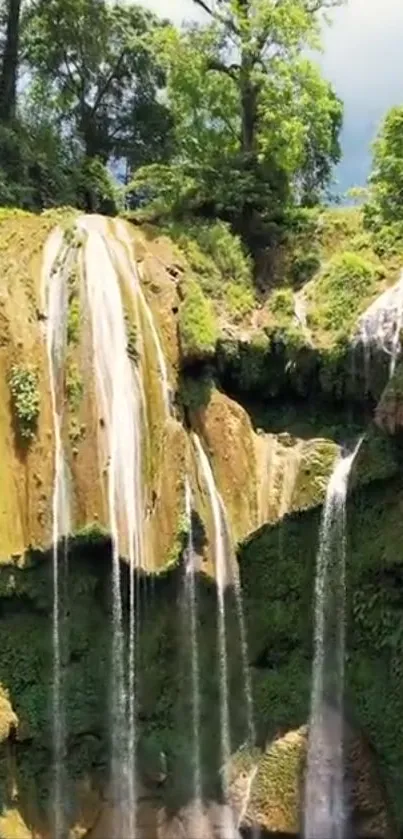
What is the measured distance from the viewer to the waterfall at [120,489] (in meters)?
15.4

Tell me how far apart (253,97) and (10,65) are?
23.3ft

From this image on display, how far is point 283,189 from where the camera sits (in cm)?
2159

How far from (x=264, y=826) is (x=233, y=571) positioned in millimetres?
3493

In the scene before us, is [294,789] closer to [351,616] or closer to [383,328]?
[351,616]

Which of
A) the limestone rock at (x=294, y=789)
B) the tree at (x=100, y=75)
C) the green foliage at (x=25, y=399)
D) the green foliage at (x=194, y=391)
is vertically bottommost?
the limestone rock at (x=294, y=789)

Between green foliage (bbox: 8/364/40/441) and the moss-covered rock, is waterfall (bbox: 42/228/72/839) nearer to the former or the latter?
green foliage (bbox: 8/364/40/441)

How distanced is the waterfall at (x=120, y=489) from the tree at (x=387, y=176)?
573 cm

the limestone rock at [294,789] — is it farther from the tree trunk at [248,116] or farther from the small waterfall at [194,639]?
the tree trunk at [248,116]

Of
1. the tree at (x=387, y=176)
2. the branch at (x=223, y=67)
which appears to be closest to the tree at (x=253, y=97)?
the branch at (x=223, y=67)

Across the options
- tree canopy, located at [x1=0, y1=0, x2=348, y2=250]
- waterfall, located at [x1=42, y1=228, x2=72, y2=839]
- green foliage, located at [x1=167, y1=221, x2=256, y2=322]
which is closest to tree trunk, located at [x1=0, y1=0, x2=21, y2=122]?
tree canopy, located at [x1=0, y1=0, x2=348, y2=250]

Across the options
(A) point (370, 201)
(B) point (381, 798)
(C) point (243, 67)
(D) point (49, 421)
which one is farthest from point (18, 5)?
(B) point (381, 798)

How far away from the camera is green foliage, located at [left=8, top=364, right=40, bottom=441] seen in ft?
51.6

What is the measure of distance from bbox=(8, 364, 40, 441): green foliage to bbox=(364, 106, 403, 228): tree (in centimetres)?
750

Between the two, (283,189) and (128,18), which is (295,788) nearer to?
(283,189)
